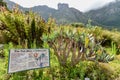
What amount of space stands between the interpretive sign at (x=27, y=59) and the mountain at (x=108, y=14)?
4755 inches

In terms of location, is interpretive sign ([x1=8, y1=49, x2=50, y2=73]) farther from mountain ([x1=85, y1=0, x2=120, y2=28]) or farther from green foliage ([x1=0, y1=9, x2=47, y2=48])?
mountain ([x1=85, y1=0, x2=120, y2=28])

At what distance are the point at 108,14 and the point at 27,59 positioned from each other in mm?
138885

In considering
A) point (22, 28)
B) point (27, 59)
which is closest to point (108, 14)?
point (22, 28)

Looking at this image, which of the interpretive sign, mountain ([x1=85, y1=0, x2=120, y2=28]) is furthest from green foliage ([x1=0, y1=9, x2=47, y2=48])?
mountain ([x1=85, y1=0, x2=120, y2=28])

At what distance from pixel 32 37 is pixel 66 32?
1.13m

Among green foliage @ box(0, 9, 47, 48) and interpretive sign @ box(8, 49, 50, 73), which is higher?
green foliage @ box(0, 9, 47, 48)

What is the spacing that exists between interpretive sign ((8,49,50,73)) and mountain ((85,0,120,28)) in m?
121

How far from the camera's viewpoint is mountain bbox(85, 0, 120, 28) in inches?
5098


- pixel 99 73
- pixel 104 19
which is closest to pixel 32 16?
pixel 99 73

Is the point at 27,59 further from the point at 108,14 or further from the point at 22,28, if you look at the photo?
the point at 108,14

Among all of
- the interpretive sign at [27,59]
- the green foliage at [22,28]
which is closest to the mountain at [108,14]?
the green foliage at [22,28]

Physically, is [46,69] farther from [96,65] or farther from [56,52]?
[96,65]

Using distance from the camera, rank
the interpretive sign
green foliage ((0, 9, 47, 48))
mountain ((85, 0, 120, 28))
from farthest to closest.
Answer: mountain ((85, 0, 120, 28)) < green foliage ((0, 9, 47, 48)) < the interpretive sign

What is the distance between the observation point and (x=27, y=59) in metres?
5.85
